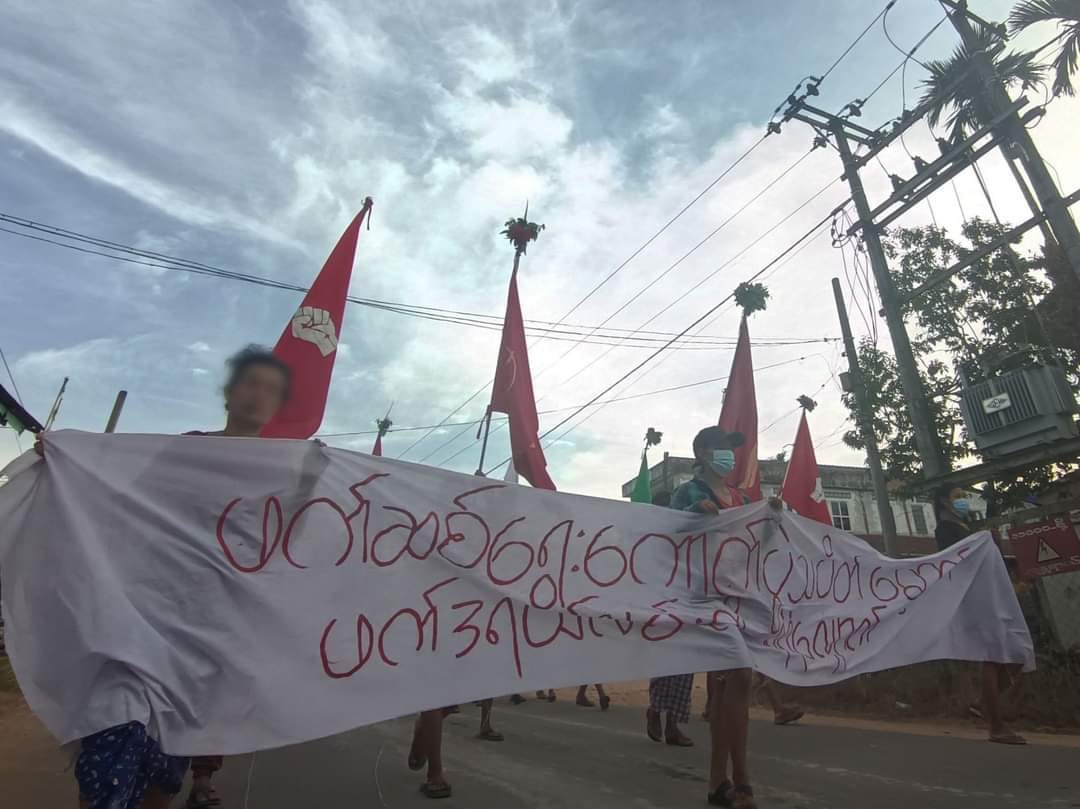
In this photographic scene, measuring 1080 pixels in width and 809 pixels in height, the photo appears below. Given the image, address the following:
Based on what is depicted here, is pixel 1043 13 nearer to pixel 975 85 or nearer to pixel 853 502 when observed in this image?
pixel 975 85

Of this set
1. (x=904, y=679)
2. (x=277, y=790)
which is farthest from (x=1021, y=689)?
(x=277, y=790)

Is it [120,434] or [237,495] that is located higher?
[120,434]

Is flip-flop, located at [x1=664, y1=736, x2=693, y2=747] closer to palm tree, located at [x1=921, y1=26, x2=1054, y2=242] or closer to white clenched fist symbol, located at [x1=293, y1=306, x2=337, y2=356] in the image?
white clenched fist symbol, located at [x1=293, y1=306, x2=337, y2=356]

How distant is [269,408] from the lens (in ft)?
9.12

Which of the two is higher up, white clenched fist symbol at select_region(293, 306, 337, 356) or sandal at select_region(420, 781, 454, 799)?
white clenched fist symbol at select_region(293, 306, 337, 356)

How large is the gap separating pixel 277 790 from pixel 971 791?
3.67 metres

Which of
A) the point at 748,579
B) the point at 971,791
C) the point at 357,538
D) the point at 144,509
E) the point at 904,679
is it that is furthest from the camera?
the point at 904,679

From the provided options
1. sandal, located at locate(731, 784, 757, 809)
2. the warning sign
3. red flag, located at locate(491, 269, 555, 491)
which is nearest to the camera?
sandal, located at locate(731, 784, 757, 809)

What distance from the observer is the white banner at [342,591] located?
194cm

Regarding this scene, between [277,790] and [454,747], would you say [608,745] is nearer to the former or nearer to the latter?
[454,747]

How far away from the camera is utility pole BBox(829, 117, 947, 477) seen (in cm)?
960

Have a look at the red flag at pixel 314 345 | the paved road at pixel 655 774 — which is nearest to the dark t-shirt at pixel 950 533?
the paved road at pixel 655 774

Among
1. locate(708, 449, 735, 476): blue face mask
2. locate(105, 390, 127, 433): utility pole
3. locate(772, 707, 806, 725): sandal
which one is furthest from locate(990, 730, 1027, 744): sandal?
locate(105, 390, 127, 433): utility pole

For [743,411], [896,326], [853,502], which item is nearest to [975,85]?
[896,326]
